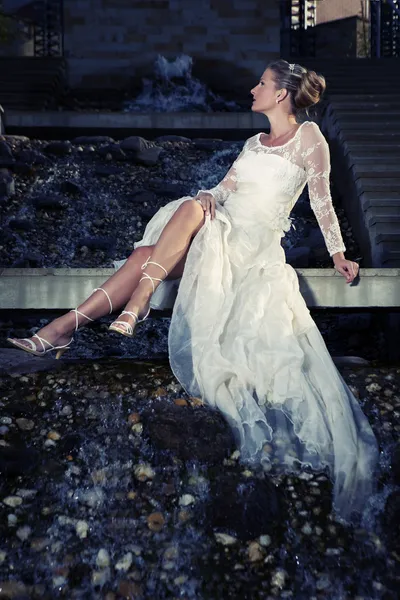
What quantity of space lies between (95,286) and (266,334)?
1.12 m

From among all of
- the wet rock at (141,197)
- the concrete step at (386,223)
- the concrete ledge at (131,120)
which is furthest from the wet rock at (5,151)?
the concrete step at (386,223)

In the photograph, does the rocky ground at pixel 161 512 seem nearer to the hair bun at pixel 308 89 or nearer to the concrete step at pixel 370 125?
the hair bun at pixel 308 89

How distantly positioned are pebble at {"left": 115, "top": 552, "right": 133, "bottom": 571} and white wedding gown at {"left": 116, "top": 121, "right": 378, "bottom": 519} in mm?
784

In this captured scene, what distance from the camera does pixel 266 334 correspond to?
4559 millimetres

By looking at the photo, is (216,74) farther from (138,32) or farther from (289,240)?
(289,240)

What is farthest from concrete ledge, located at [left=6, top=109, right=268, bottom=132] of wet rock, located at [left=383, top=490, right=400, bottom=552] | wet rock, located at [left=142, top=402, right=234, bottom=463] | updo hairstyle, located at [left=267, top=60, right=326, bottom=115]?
wet rock, located at [left=383, top=490, right=400, bottom=552]

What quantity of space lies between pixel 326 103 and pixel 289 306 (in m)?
6.48

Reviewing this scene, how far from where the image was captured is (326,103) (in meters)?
10.7

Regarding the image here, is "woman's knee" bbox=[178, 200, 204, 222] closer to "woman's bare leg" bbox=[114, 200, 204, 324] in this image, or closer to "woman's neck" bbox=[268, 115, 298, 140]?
"woman's bare leg" bbox=[114, 200, 204, 324]

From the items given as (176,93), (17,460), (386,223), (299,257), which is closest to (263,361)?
(17,460)

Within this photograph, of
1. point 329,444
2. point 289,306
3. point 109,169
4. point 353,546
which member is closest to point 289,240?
point 109,169

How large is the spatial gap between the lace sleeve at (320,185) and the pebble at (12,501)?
7.06 ft

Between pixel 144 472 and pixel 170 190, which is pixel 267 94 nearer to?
pixel 144 472

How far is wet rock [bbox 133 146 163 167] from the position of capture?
10.4 m
